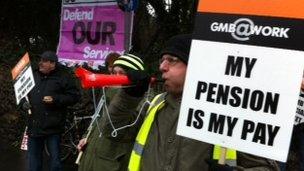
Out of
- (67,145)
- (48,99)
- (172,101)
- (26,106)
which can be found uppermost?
(172,101)

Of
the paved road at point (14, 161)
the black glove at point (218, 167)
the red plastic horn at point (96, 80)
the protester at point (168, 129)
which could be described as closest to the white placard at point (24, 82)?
the paved road at point (14, 161)

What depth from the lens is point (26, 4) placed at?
15.0m

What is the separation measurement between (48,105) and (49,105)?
0.5 inches

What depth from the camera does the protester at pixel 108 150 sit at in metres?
4.27

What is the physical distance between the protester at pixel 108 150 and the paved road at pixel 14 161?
4.75m

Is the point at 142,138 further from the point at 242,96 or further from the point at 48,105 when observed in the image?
the point at 48,105

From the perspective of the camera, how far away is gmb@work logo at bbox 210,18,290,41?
277cm

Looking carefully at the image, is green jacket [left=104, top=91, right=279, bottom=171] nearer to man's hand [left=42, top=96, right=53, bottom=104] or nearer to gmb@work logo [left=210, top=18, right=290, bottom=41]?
gmb@work logo [left=210, top=18, right=290, bottom=41]

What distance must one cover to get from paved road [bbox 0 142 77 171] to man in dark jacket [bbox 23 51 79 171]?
1852 millimetres

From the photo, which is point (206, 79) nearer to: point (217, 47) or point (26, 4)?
point (217, 47)

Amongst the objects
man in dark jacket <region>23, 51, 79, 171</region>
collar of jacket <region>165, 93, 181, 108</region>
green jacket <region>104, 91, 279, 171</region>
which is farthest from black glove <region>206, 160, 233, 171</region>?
man in dark jacket <region>23, 51, 79, 171</region>

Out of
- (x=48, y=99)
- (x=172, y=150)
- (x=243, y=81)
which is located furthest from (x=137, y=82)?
(x=48, y=99)

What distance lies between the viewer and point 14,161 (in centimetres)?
1009

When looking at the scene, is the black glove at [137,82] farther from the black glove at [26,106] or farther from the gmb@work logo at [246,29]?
the black glove at [26,106]
